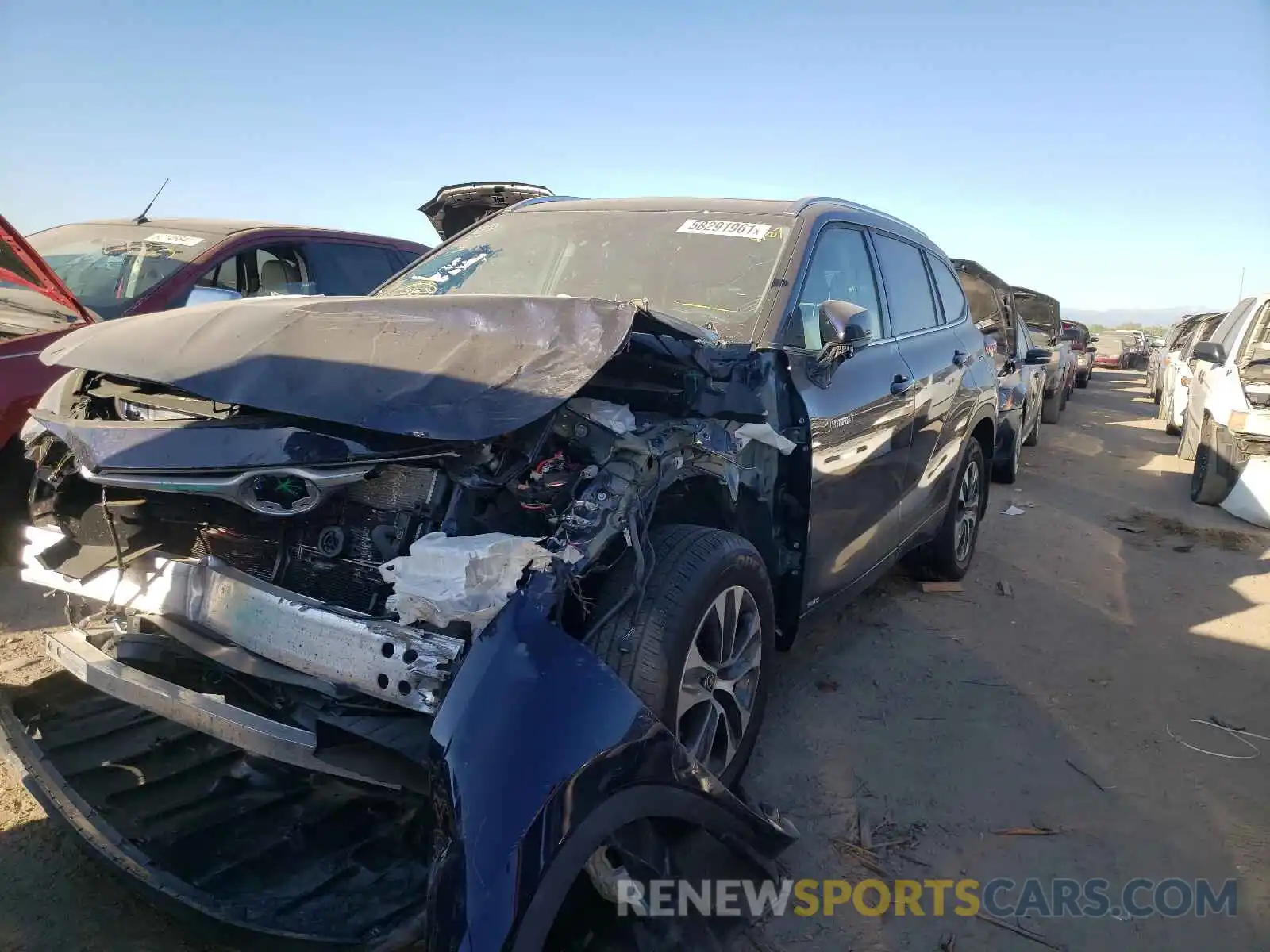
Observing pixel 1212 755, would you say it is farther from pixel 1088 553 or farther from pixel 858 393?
pixel 1088 553

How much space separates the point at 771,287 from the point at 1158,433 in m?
12.2

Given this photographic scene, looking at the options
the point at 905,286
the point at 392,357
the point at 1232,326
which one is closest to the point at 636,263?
the point at 392,357

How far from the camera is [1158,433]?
42.0 feet

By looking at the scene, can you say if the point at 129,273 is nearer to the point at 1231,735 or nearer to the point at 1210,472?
the point at 1231,735

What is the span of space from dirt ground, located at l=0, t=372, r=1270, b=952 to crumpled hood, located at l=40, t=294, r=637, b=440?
1.26m

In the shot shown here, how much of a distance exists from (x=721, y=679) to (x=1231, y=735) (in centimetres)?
247

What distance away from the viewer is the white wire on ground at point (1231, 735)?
3322 millimetres

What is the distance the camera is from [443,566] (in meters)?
1.86

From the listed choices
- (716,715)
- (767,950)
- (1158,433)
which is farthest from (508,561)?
(1158,433)

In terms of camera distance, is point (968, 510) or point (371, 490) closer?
point (371, 490)

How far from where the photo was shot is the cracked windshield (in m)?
3.21

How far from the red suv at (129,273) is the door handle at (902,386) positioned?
11.5ft

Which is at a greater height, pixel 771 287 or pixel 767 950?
pixel 771 287

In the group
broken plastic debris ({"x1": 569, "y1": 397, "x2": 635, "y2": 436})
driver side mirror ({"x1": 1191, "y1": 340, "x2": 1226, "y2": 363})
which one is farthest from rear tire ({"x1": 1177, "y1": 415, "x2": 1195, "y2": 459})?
broken plastic debris ({"x1": 569, "y1": 397, "x2": 635, "y2": 436})
